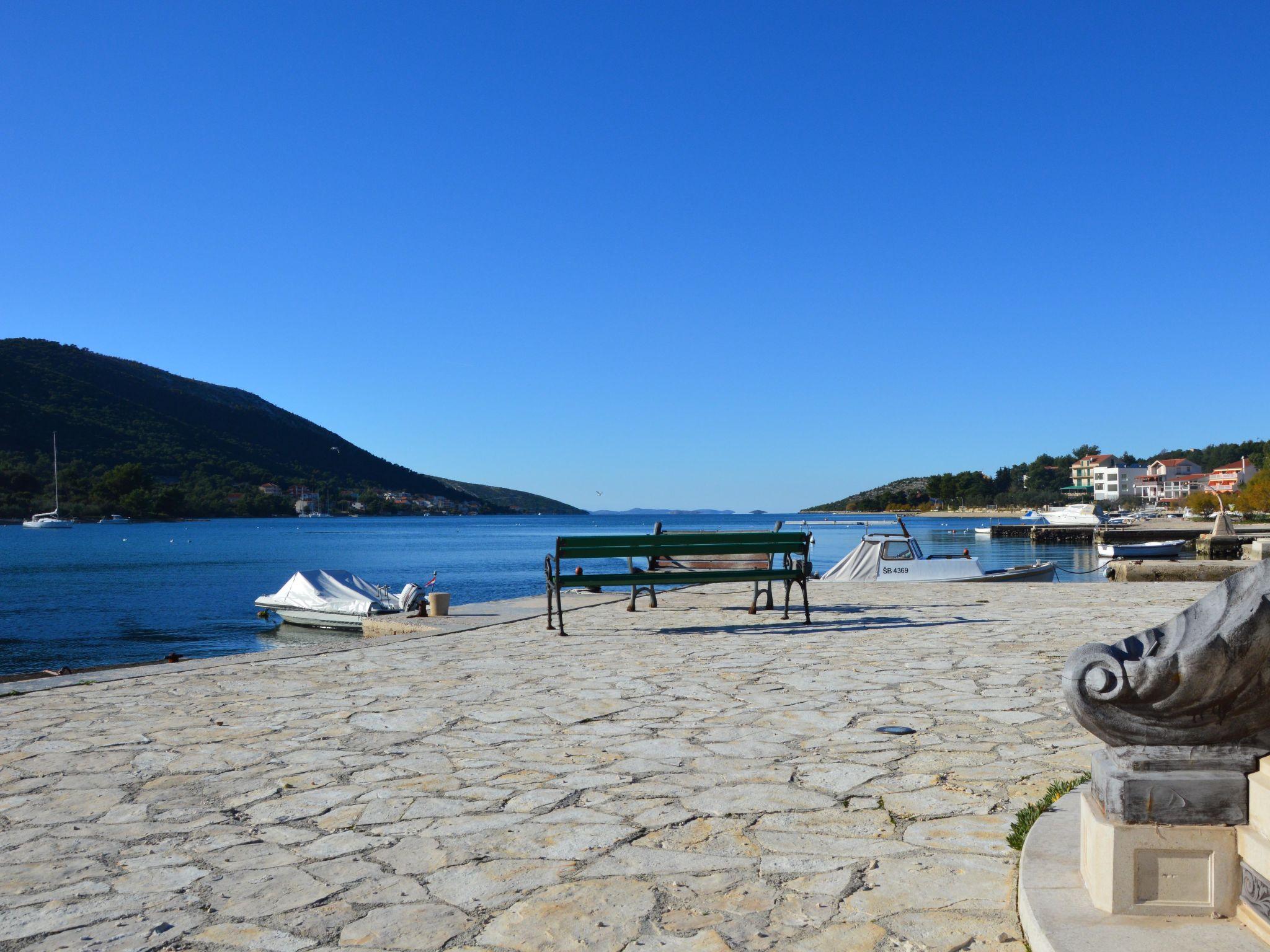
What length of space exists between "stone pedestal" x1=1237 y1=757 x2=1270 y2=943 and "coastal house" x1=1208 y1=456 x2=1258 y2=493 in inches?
5846

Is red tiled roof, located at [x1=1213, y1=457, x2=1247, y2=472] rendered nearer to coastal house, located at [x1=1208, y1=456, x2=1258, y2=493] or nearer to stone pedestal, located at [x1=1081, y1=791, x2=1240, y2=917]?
coastal house, located at [x1=1208, y1=456, x2=1258, y2=493]

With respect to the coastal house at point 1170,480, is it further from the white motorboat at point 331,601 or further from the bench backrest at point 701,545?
the bench backrest at point 701,545

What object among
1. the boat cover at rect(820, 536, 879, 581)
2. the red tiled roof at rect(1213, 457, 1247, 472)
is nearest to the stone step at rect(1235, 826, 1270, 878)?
the boat cover at rect(820, 536, 879, 581)

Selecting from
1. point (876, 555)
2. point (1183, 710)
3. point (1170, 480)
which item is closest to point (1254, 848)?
point (1183, 710)

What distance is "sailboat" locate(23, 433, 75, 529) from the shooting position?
110 m

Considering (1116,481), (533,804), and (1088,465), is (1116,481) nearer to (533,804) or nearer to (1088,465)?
(1088,465)

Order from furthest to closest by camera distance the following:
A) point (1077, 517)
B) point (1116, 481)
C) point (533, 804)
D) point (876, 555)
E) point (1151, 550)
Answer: point (1116, 481) < point (1077, 517) < point (1151, 550) < point (876, 555) < point (533, 804)

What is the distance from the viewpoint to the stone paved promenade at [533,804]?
9.12ft

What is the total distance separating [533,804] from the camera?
3.86 metres

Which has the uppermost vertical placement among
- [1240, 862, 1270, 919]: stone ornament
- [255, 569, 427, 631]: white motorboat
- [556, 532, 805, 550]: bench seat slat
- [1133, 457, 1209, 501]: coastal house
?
[1133, 457, 1209, 501]: coastal house

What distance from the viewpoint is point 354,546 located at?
85250mm

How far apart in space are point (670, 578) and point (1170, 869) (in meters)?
7.85

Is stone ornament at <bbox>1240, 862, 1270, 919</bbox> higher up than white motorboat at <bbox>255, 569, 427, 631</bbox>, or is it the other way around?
stone ornament at <bbox>1240, 862, 1270, 919</bbox>

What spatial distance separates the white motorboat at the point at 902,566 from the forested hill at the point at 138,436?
11016cm
